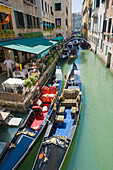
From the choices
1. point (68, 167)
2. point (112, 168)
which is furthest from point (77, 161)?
point (112, 168)

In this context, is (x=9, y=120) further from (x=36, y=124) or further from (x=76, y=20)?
(x=76, y=20)

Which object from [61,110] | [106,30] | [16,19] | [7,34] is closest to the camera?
[61,110]

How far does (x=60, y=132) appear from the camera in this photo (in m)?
6.00

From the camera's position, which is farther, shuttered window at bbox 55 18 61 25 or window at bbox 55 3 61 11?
shuttered window at bbox 55 18 61 25

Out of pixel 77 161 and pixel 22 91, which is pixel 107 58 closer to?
pixel 22 91

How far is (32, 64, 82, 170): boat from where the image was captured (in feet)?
14.1

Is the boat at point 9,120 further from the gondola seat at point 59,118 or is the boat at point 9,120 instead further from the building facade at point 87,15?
the building facade at point 87,15

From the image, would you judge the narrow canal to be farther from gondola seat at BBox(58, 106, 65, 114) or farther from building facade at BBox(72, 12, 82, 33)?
building facade at BBox(72, 12, 82, 33)

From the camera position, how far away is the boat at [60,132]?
429 centimetres

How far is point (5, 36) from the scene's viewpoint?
33.6 ft

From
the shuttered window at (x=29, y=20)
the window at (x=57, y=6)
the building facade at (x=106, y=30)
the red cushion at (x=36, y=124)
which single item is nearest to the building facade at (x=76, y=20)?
the window at (x=57, y=6)

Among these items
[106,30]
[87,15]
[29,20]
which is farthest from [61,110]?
[87,15]

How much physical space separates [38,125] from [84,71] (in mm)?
11739

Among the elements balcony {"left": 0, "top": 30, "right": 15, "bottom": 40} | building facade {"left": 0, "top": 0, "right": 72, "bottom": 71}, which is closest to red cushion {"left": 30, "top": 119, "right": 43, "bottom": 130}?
building facade {"left": 0, "top": 0, "right": 72, "bottom": 71}
